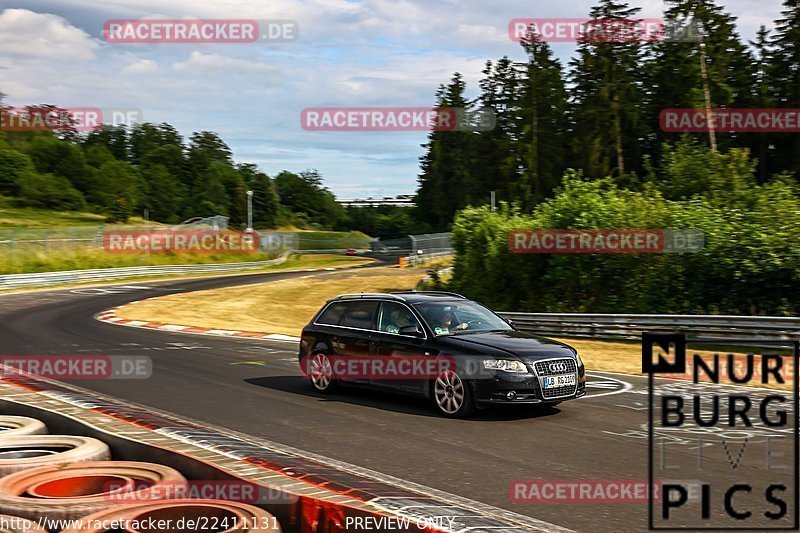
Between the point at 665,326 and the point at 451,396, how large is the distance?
1040 cm

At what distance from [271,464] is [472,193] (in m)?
86.8

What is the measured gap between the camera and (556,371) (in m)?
10.2

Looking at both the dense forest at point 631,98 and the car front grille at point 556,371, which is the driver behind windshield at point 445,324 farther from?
the dense forest at point 631,98

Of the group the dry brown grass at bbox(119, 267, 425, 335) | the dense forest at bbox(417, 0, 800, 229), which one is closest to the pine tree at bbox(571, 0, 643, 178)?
the dense forest at bbox(417, 0, 800, 229)

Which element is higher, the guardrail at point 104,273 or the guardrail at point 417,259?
the guardrail at point 417,259

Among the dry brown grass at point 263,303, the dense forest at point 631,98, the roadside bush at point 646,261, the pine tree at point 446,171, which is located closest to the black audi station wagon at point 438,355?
the roadside bush at point 646,261

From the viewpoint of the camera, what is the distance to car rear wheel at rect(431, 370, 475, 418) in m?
10.3

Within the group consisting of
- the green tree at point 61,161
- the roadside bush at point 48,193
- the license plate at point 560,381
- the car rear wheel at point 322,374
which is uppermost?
the green tree at point 61,161

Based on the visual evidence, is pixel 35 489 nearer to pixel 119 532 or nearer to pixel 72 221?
pixel 119 532

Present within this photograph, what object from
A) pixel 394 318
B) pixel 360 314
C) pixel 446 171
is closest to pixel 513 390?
pixel 394 318

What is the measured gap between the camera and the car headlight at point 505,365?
999cm

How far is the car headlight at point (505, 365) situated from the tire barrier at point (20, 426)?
5029 millimetres

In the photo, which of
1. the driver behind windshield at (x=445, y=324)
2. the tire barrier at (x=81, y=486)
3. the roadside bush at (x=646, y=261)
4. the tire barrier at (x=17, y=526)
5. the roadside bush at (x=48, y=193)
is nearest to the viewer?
the tire barrier at (x=17, y=526)

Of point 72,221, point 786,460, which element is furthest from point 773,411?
point 72,221
